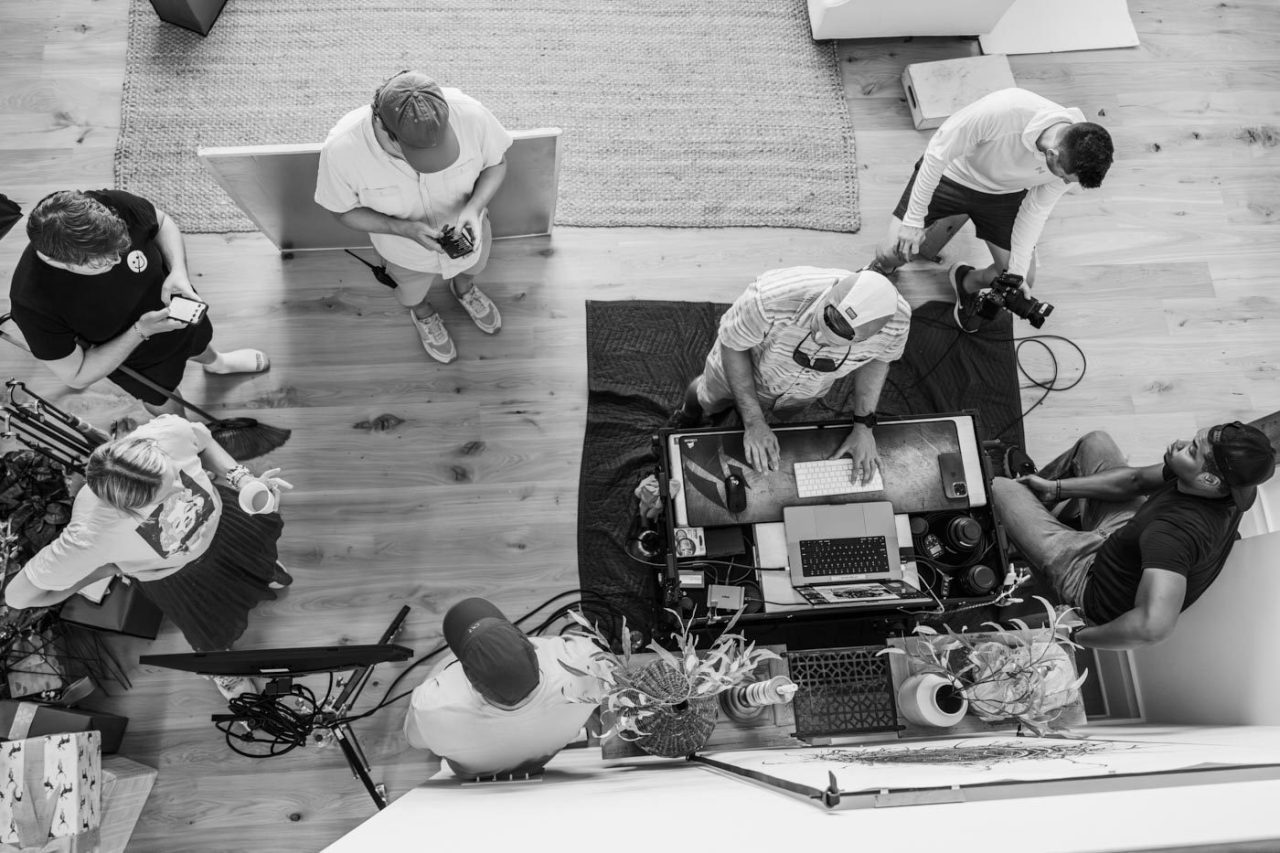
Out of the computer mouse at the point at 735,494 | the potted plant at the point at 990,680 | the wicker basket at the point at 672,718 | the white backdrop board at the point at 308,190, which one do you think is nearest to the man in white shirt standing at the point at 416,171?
the white backdrop board at the point at 308,190

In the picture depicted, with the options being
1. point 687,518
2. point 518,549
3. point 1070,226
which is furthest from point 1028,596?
point 518,549

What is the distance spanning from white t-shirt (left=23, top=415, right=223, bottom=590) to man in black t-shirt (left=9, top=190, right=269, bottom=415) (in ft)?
1.44

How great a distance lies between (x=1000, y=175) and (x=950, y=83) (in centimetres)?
101

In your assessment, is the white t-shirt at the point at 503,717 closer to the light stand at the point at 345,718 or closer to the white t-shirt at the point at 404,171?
the light stand at the point at 345,718

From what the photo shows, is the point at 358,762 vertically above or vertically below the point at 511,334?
below

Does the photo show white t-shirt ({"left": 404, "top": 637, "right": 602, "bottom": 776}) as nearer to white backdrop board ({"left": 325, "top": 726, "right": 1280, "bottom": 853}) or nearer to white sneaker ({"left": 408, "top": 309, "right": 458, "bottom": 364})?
white backdrop board ({"left": 325, "top": 726, "right": 1280, "bottom": 853})

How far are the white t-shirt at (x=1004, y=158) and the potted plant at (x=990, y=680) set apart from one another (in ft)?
5.25

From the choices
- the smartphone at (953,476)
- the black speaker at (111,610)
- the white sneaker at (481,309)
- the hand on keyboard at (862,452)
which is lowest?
the black speaker at (111,610)

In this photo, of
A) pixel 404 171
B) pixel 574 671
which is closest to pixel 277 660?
pixel 574 671

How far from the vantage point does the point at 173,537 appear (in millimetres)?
2268

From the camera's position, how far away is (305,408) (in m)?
3.28

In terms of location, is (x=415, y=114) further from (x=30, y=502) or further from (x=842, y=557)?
(x=30, y=502)

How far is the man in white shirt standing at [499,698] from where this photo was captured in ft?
6.24

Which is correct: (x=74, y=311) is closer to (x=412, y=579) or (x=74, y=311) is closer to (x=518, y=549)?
(x=412, y=579)
